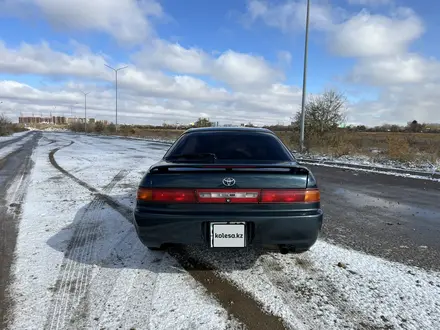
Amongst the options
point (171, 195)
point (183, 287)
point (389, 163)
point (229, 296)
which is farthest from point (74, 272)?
Result: point (389, 163)

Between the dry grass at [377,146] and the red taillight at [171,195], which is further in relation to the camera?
the dry grass at [377,146]

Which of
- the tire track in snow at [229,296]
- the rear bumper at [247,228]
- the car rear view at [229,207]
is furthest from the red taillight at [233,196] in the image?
the tire track in snow at [229,296]

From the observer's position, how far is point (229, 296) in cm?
279

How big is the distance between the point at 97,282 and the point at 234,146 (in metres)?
2.04

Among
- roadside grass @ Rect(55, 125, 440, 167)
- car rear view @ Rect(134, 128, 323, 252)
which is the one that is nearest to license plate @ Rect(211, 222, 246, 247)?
car rear view @ Rect(134, 128, 323, 252)

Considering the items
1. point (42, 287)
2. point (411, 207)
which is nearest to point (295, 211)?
point (42, 287)

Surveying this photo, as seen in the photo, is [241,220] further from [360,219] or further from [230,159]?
[360,219]

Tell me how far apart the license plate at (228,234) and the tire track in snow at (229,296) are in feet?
1.28

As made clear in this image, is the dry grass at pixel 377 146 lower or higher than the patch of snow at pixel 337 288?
higher

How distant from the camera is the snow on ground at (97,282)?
8.04 ft

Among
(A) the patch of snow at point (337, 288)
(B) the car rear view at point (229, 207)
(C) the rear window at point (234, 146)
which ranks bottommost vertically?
(A) the patch of snow at point (337, 288)

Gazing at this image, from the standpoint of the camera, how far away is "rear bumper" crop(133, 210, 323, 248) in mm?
2881

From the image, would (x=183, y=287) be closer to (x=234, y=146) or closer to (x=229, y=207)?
(x=229, y=207)

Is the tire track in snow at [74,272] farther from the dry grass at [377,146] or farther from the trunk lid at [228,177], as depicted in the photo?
the dry grass at [377,146]
